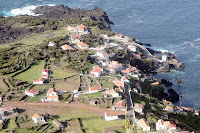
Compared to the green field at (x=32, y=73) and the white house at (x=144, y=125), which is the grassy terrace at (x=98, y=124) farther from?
the green field at (x=32, y=73)

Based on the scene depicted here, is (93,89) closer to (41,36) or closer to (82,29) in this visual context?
(41,36)

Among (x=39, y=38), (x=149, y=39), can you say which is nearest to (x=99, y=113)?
(x=39, y=38)

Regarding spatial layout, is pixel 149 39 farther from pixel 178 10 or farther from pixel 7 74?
pixel 7 74

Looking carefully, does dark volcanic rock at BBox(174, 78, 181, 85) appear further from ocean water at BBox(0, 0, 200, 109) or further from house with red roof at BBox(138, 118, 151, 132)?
house with red roof at BBox(138, 118, 151, 132)

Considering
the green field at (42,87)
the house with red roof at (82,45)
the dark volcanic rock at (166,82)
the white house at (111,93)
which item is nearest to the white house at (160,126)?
the white house at (111,93)

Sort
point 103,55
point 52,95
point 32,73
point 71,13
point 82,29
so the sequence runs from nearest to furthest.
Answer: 1. point 52,95
2. point 32,73
3. point 103,55
4. point 82,29
5. point 71,13

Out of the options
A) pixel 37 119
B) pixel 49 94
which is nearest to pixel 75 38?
pixel 49 94
